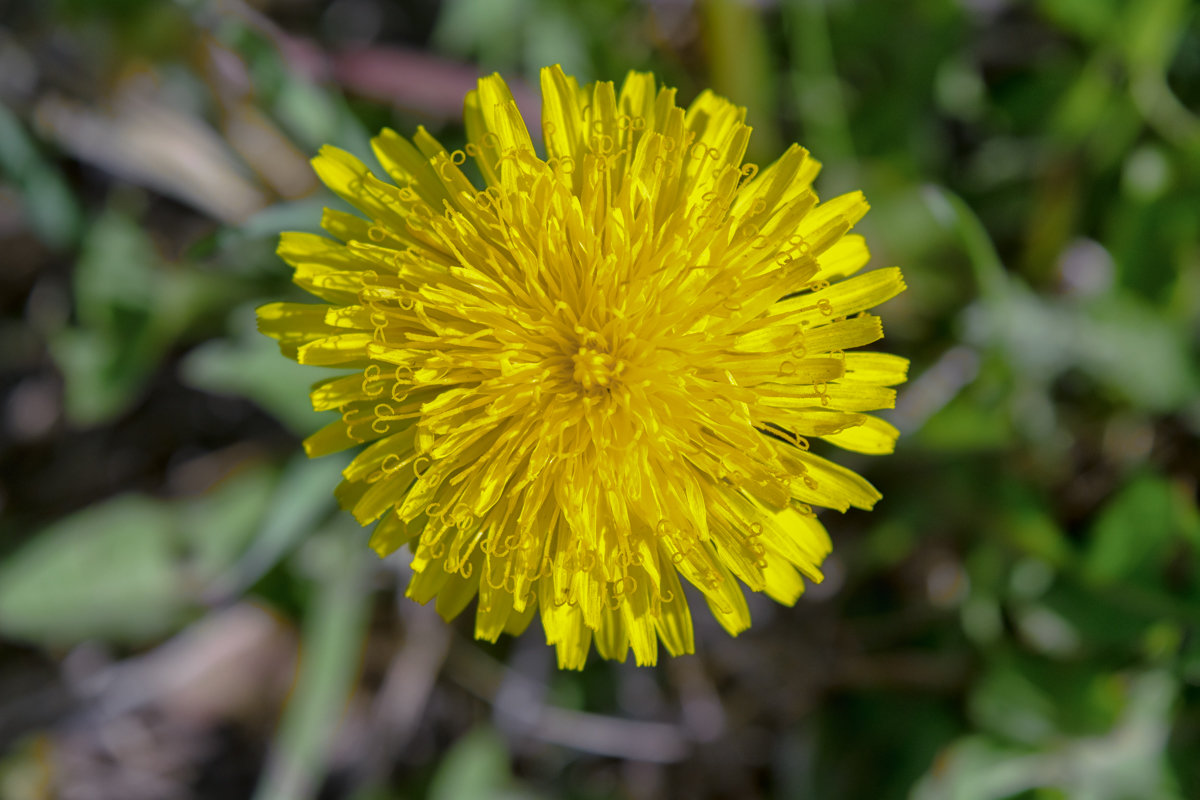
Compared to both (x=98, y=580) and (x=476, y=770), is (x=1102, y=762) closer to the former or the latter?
(x=476, y=770)

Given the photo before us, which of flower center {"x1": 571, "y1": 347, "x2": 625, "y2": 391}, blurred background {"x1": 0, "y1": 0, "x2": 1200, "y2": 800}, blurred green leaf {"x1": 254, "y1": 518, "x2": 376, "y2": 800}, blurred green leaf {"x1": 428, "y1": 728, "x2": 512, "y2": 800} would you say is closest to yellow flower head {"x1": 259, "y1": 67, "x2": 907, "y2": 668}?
flower center {"x1": 571, "y1": 347, "x2": 625, "y2": 391}

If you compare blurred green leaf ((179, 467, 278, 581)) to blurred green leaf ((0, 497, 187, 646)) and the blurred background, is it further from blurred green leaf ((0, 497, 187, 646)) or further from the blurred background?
blurred green leaf ((0, 497, 187, 646))

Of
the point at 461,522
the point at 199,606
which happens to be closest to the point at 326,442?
the point at 461,522

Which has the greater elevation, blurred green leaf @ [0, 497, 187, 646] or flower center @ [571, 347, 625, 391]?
flower center @ [571, 347, 625, 391]

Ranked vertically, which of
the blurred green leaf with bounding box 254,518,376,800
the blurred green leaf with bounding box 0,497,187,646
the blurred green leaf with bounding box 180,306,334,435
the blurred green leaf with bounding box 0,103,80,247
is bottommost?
the blurred green leaf with bounding box 254,518,376,800

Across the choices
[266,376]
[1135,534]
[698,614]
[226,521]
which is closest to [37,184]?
[266,376]

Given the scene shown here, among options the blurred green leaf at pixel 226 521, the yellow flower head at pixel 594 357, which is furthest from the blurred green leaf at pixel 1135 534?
the blurred green leaf at pixel 226 521

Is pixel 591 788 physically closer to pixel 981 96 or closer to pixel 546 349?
pixel 546 349
